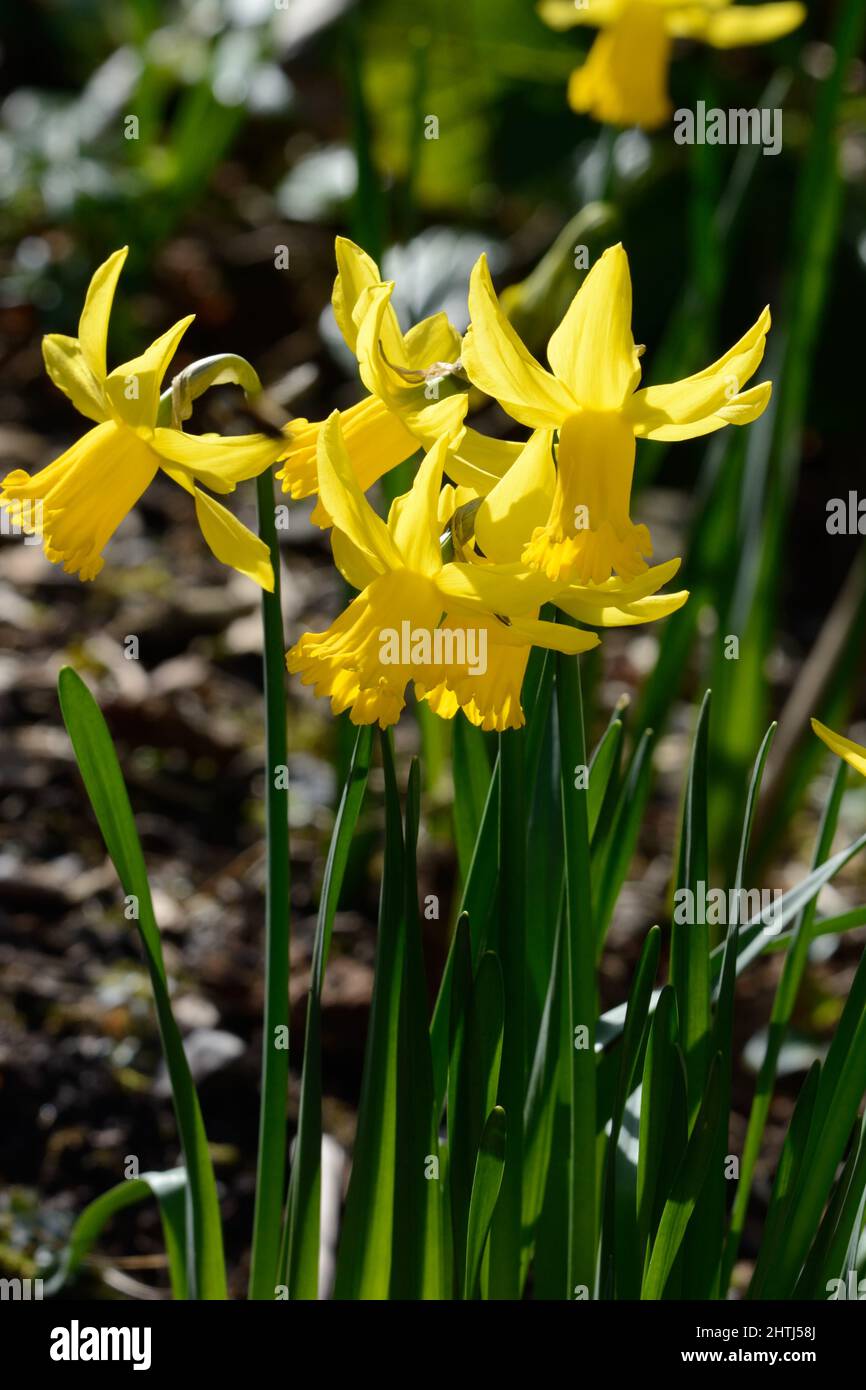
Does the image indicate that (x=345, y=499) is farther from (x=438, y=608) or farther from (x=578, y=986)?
(x=578, y=986)

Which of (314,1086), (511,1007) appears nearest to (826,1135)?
(511,1007)

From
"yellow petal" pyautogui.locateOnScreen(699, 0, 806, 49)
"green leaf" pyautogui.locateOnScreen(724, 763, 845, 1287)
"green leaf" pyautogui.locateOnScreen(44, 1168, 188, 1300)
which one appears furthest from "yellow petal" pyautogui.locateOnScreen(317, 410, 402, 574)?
"yellow petal" pyautogui.locateOnScreen(699, 0, 806, 49)

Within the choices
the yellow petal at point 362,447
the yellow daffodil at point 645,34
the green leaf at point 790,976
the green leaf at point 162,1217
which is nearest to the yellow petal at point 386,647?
the yellow petal at point 362,447

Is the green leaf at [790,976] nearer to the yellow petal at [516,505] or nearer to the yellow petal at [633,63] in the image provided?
the yellow petal at [516,505]

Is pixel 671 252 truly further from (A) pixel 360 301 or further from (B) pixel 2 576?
(A) pixel 360 301

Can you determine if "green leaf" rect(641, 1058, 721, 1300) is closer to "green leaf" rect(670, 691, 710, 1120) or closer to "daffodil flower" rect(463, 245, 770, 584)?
"green leaf" rect(670, 691, 710, 1120)
